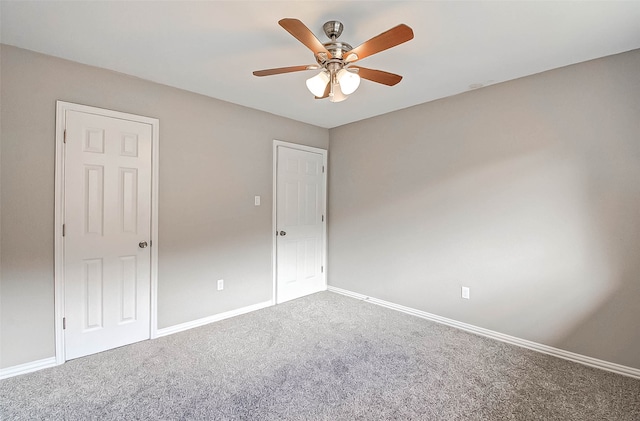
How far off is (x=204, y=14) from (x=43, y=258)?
2133 mm

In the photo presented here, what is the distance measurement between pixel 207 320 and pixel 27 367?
4.43 feet

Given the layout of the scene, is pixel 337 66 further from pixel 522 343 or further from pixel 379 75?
pixel 522 343

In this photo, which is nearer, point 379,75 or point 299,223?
point 379,75

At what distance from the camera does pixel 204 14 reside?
1778mm

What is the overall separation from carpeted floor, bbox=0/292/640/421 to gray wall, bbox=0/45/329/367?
17.1 inches

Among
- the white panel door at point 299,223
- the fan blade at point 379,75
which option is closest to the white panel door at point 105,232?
the white panel door at point 299,223

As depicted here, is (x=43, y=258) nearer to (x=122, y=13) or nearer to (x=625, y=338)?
(x=122, y=13)

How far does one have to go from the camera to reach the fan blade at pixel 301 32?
55.0 inches

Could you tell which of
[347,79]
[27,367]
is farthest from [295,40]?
[27,367]

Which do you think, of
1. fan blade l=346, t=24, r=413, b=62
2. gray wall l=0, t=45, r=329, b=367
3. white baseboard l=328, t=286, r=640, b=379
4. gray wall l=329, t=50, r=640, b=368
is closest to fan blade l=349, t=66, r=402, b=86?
fan blade l=346, t=24, r=413, b=62

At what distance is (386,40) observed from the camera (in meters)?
1.54

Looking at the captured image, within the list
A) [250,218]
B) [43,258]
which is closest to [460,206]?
[250,218]

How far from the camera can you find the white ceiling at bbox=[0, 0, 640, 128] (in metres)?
1.72

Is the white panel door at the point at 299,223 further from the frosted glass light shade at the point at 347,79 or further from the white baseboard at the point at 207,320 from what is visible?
the frosted glass light shade at the point at 347,79
